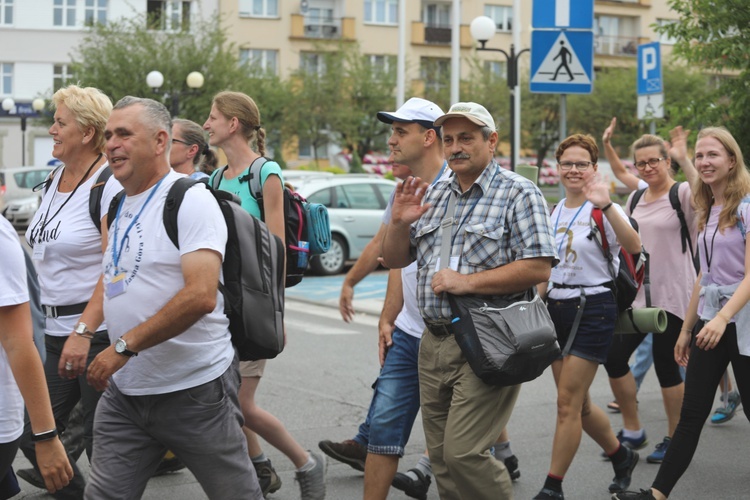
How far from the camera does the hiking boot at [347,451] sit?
6.34 metres

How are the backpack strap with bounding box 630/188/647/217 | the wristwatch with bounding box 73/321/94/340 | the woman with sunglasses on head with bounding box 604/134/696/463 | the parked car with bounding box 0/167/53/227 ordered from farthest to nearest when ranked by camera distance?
the parked car with bounding box 0/167/53/227 → the backpack strap with bounding box 630/188/647/217 → the woman with sunglasses on head with bounding box 604/134/696/463 → the wristwatch with bounding box 73/321/94/340

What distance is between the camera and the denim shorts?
580 centimetres

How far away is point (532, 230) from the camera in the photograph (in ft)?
14.3

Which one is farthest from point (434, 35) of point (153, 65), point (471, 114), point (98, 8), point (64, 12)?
point (471, 114)

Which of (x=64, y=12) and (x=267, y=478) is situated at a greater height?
(x=64, y=12)

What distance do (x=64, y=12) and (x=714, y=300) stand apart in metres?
49.8

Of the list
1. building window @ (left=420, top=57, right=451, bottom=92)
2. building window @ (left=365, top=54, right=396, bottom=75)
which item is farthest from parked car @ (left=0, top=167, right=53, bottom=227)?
building window @ (left=420, top=57, right=451, bottom=92)

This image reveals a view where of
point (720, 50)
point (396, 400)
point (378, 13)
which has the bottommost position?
point (396, 400)

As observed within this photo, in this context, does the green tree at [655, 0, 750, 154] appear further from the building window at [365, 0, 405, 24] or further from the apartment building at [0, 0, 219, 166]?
the building window at [365, 0, 405, 24]

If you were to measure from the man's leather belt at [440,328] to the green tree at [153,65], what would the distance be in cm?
3255

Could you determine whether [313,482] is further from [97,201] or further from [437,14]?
[437,14]

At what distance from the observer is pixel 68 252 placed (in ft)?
16.0

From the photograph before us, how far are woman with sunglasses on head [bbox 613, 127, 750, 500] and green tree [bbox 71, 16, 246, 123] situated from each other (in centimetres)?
3159

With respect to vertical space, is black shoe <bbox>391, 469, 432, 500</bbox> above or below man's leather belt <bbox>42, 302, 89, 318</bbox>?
below
